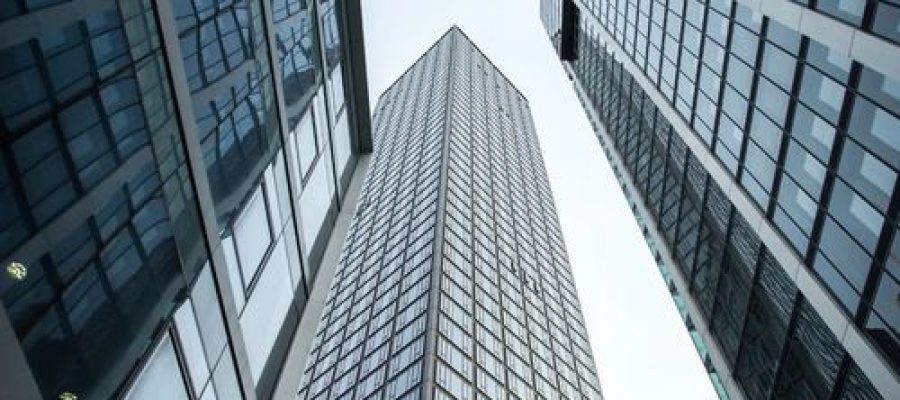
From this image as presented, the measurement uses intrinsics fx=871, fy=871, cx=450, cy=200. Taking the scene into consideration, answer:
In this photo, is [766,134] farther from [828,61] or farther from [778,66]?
[828,61]

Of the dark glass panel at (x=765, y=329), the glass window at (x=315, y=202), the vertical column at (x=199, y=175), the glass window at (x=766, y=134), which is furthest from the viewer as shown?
the dark glass panel at (x=765, y=329)

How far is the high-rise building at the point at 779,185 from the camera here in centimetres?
2153

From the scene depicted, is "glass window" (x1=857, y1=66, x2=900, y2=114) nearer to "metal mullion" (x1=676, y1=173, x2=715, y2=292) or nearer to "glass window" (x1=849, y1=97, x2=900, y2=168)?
"glass window" (x1=849, y1=97, x2=900, y2=168)

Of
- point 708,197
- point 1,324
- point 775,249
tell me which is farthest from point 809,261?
point 1,324

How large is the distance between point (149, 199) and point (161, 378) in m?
2.82

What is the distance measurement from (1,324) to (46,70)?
3.16 metres

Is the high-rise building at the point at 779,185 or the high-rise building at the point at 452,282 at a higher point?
the high-rise building at the point at 779,185

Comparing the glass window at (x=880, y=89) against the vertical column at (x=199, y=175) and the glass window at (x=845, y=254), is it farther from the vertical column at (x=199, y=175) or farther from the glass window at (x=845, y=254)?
the vertical column at (x=199, y=175)

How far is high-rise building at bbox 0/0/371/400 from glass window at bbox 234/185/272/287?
7 centimetres

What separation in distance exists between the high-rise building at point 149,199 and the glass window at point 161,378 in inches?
1.6

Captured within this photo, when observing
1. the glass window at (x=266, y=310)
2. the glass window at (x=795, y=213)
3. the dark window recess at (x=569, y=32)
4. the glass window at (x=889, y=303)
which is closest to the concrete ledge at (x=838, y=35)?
the glass window at (x=795, y=213)

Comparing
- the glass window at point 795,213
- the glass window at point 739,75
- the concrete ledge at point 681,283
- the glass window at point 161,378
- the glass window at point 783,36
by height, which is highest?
the glass window at point 783,36

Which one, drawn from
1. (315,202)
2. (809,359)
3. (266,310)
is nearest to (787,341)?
(809,359)

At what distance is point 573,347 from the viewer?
93875 millimetres
